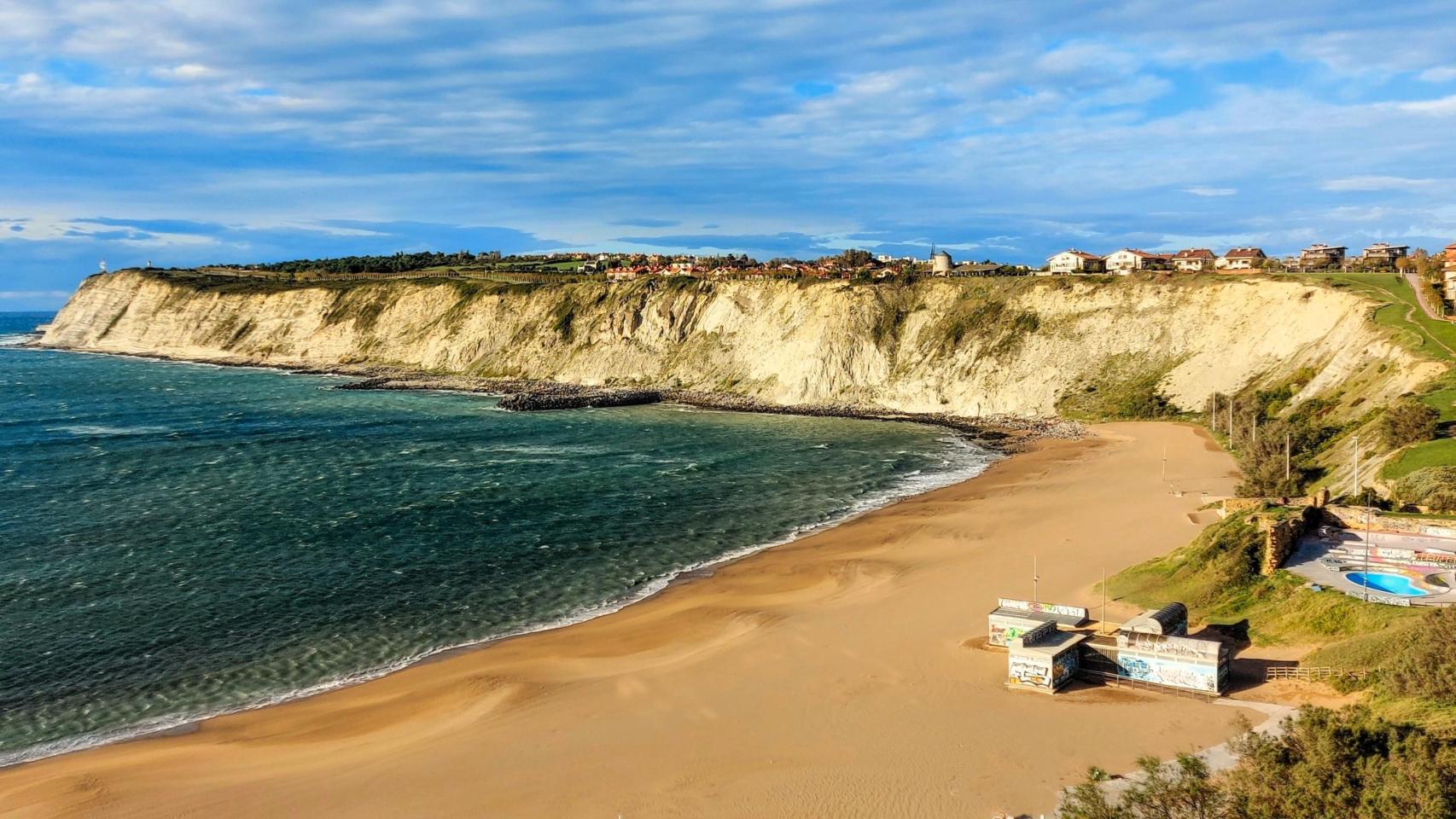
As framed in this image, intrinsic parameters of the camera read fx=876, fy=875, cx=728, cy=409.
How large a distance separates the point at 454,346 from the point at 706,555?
272 feet

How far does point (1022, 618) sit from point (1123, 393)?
5042cm

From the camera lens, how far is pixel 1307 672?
22.0 metres

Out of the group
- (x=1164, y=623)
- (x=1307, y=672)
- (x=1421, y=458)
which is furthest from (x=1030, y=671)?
(x=1421, y=458)

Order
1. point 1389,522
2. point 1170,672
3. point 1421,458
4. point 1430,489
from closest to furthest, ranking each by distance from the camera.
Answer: point 1170,672
point 1389,522
point 1430,489
point 1421,458

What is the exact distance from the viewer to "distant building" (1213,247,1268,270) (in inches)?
4081

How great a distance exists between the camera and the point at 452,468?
2128 inches

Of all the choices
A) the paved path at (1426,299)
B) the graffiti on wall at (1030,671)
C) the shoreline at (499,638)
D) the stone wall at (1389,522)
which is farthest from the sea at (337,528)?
the paved path at (1426,299)

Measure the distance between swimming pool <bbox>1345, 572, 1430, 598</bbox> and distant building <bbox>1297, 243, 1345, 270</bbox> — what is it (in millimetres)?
90622

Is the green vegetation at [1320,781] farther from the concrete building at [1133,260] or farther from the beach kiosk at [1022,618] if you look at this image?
the concrete building at [1133,260]

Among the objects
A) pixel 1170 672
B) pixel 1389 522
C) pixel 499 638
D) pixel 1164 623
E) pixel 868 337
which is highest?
pixel 868 337

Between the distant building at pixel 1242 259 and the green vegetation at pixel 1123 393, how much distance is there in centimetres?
4122

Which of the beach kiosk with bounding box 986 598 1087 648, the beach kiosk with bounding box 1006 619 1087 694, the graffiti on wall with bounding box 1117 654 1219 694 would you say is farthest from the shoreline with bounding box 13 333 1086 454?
the graffiti on wall with bounding box 1117 654 1219 694

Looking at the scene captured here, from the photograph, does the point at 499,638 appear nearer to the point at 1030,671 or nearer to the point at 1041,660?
the point at 1030,671

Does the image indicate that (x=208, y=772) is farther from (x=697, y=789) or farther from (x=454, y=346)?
(x=454, y=346)
